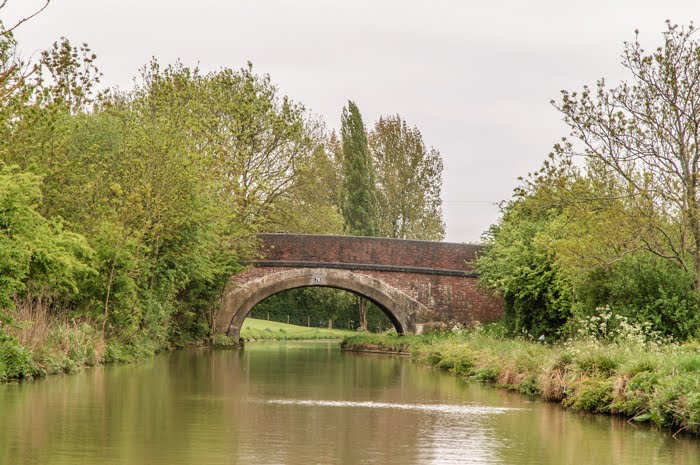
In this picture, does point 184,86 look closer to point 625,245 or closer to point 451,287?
point 451,287

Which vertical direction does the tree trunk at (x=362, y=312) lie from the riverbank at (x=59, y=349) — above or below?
above

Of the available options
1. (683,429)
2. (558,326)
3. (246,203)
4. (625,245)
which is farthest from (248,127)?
(683,429)

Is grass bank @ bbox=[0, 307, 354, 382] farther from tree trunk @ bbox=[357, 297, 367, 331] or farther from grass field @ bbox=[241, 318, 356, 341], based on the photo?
tree trunk @ bbox=[357, 297, 367, 331]

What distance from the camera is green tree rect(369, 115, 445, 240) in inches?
2127

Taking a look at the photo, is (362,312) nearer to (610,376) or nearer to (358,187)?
(358,187)

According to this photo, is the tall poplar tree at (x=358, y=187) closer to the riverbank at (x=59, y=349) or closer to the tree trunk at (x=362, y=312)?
the tree trunk at (x=362, y=312)

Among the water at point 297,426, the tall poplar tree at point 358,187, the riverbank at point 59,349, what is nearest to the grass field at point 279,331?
the tall poplar tree at point 358,187


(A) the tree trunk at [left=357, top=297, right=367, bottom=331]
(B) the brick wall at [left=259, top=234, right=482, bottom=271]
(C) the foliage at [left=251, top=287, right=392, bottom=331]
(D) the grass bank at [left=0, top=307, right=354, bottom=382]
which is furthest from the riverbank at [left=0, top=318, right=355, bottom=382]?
(C) the foliage at [left=251, top=287, right=392, bottom=331]

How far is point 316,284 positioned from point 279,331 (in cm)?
1569

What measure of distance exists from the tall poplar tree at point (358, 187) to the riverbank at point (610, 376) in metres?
26.9

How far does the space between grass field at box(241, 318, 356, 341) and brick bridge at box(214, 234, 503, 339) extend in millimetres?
11363

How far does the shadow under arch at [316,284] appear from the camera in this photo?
36.8 m

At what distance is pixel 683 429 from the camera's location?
12.4 m

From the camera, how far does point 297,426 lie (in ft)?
40.6
